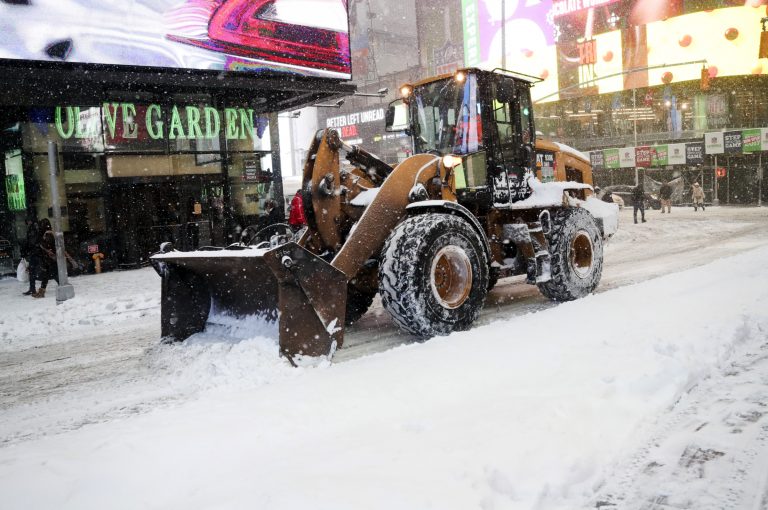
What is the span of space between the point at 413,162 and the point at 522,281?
440 centimetres

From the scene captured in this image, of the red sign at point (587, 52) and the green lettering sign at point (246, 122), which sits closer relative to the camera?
the green lettering sign at point (246, 122)

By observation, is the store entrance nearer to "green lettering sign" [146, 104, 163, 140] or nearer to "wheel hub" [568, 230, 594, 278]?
"green lettering sign" [146, 104, 163, 140]

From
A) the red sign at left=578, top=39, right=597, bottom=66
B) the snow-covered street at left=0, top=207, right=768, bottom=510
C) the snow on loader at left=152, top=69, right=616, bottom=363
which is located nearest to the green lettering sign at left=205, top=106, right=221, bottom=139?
the snow on loader at left=152, top=69, right=616, bottom=363

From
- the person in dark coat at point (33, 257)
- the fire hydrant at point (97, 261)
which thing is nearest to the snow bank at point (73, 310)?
the person in dark coat at point (33, 257)

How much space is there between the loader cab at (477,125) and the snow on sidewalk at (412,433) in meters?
2.40

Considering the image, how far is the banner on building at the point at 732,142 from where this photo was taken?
39812 mm

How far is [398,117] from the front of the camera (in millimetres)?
7949

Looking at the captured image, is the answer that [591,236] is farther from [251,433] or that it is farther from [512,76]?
[251,433]

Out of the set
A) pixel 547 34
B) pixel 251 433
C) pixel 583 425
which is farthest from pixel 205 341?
pixel 547 34

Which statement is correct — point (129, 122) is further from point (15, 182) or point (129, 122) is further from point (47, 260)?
point (47, 260)

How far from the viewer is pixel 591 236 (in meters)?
8.23

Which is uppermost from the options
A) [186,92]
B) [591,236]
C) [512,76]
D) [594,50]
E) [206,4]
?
[594,50]

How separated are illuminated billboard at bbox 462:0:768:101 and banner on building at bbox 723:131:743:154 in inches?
175

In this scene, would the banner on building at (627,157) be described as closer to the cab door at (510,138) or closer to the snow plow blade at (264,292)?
the cab door at (510,138)
